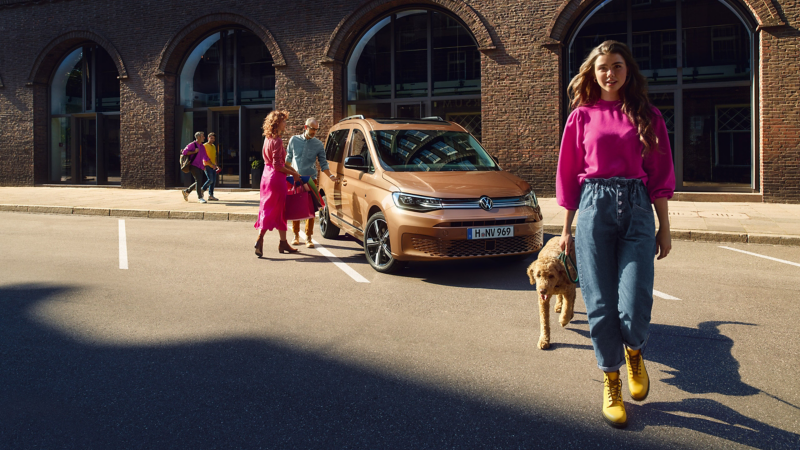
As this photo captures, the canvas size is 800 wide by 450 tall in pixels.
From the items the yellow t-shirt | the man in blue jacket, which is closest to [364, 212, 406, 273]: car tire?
the man in blue jacket

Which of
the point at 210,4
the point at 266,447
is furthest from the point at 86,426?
the point at 210,4

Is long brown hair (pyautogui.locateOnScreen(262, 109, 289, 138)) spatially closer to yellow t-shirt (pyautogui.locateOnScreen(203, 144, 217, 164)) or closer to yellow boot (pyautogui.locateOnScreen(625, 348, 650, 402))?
yellow boot (pyautogui.locateOnScreen(625, 348, 650, 402))

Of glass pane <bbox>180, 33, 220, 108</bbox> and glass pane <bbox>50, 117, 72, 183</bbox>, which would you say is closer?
glass pane <bbox>180, 33, 220, 108</bbox>

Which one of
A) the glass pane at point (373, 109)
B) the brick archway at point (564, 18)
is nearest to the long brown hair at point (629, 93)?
the brick archway at point (564, 18)

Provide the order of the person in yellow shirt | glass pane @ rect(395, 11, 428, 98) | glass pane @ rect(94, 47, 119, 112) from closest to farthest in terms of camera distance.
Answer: the person in yellow shirt < glass pane @ rect(395, 11, 428, 98) < glass pane @ rect(94, 47, 119, 112)

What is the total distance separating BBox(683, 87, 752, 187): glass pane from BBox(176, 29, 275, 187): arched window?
12156 millimetres

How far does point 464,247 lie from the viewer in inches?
247

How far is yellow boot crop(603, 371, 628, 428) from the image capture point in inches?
116

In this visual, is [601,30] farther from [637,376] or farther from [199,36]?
[637,376]

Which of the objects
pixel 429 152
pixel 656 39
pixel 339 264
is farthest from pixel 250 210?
pixel 656 39

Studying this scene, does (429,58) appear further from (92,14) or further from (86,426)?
(86,426)

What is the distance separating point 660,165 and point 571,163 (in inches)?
16.8

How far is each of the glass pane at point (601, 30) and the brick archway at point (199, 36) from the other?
846 cm

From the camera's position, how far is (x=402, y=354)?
4.03m
